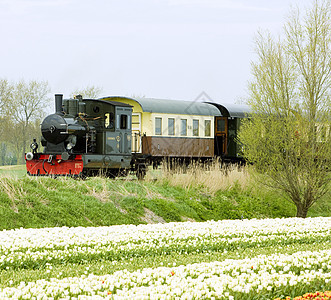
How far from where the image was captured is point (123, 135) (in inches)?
863

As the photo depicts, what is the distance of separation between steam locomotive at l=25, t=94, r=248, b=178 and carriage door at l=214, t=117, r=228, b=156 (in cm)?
5

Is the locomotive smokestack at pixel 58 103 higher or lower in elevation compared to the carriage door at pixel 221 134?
higher

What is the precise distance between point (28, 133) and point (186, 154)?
84.4ft

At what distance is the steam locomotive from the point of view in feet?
67.4

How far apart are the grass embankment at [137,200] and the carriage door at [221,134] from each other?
8.55ft

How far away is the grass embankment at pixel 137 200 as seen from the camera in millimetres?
15102

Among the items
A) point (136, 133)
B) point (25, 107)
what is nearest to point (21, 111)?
point (25, 107)

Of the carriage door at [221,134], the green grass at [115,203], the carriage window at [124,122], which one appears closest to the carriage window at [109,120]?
the carriage window at [124,122]

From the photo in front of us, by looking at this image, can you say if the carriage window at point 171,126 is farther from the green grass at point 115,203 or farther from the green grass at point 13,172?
the green grass at point 13,172

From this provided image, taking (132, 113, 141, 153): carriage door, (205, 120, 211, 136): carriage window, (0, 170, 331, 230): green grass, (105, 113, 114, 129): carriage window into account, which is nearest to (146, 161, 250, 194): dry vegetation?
(0, 170, 331, 230): green grass

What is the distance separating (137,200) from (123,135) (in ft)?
14.5

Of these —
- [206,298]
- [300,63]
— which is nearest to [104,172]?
[300,63]

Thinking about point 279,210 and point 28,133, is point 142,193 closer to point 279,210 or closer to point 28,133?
point 279,210

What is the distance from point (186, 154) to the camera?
84.9 feet
